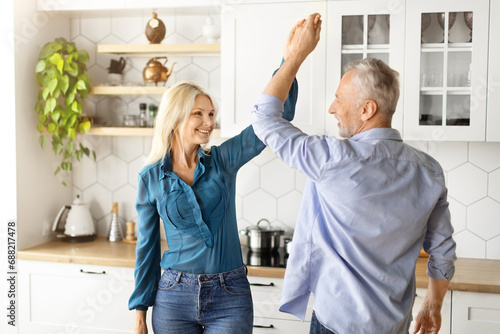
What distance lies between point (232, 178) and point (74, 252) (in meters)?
1.41

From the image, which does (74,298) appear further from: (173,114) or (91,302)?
(173,114)

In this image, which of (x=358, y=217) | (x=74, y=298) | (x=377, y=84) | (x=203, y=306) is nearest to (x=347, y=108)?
(x=377, y=84)

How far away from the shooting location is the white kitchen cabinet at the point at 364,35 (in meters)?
2.71

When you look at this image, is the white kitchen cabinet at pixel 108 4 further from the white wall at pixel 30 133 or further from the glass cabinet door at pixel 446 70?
the glass cabinet door at pixel 446 70

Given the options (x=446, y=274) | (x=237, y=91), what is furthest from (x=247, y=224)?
(x=446, y=274)

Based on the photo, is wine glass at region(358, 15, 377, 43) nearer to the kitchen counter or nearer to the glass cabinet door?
the glass cabinet door

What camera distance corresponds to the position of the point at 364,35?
9.00ft

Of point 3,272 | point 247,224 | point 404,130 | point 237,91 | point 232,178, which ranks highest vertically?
point 237,91

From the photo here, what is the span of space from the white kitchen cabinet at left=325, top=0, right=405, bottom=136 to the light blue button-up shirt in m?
1.29

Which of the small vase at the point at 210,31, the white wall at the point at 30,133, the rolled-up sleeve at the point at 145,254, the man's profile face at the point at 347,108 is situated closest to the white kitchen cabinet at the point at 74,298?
the white wall at the point at 30,133

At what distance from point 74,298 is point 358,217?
206cm

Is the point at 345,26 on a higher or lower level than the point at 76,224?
higher

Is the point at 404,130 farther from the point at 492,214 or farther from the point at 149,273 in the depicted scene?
the point at 149,273

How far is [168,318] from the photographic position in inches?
74.9
